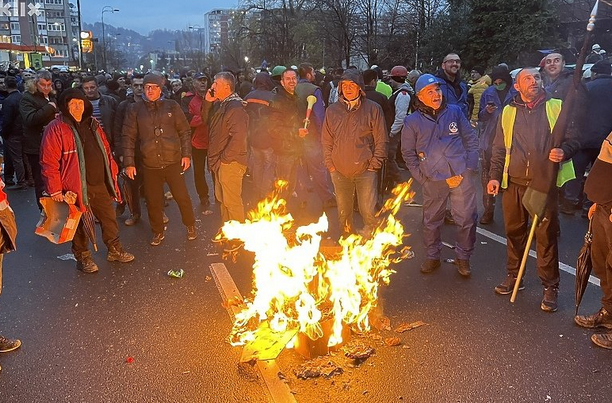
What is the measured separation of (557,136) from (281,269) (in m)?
2.62

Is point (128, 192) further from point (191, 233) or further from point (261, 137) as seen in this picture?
point (261, 137)

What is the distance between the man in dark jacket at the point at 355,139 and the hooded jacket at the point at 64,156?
2.66 m

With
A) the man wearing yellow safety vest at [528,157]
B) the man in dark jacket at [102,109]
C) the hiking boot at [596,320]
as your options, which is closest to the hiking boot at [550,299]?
the man wearing yellow safety vest at [528,157]

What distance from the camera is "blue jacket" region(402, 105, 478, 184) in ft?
17.3

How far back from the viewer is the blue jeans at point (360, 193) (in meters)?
6.13

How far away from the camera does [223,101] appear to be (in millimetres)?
6277

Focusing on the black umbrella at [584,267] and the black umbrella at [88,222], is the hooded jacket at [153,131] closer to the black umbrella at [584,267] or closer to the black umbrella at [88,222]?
the black umbrella at [88,222]

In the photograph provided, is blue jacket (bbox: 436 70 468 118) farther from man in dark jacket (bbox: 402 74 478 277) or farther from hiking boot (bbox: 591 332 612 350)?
hiking boot (bbox: 591 332 612 350)

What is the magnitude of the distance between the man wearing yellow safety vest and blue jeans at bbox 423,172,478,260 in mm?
380

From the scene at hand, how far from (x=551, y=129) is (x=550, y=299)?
4.95 ft

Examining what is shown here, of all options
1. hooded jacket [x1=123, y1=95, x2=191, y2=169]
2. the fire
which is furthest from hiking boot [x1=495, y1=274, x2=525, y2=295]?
hooded jacket [x1=123, y1=95, x2=191, y2=169]

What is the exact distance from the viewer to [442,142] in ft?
17.3

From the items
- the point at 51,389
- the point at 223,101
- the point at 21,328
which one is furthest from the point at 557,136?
the point at 21,328

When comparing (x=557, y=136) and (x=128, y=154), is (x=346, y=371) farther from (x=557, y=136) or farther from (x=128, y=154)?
(x=128, y=154)
